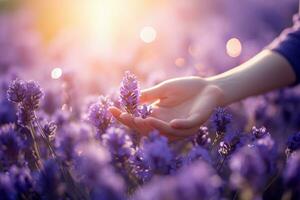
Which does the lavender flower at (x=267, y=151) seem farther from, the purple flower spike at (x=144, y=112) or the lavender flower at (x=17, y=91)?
the lavender flower at (x=17, y=91)

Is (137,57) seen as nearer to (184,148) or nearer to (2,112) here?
(184,148)

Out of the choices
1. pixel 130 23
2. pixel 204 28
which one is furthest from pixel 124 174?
pixel 130 23

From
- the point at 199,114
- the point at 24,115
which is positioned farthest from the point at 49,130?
the point at 199,114

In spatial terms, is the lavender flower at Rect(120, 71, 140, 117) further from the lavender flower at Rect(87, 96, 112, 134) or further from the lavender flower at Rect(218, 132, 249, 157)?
the lavender flower at Rect(218, 132, 249, 157)

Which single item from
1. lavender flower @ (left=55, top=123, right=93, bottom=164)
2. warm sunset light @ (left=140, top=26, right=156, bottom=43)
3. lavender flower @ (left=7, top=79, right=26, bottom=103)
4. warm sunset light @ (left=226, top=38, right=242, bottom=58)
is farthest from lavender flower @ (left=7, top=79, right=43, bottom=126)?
warm sunset light @ (left=140, top=26, right=156, bottom=43)

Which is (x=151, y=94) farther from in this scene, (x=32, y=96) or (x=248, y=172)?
(x=248, y=172)

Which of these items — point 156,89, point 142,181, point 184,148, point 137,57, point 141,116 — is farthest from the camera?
point 137,57
